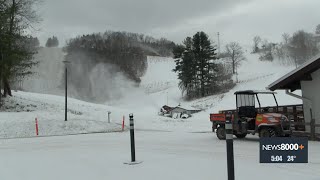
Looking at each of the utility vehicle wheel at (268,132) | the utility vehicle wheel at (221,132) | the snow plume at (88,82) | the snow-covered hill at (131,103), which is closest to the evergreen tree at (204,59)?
the snow-covered hill at (131,103)

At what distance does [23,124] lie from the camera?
31.6 m

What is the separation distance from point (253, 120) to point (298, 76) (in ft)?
9.66

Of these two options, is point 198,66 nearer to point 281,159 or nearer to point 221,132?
point 221,132

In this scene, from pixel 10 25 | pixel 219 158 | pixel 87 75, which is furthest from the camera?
pixel 87 75

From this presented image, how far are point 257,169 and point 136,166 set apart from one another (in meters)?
3.32

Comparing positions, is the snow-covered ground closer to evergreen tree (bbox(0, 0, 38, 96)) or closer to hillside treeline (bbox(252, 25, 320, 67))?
evergreen tree (bbox(0, 0, 38, 96))

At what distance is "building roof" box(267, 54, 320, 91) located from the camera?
19.1m

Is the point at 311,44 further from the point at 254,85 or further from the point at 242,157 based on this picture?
the point at 242,157

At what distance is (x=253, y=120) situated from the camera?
64.3 feet

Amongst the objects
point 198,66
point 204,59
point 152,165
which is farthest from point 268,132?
point 198,66

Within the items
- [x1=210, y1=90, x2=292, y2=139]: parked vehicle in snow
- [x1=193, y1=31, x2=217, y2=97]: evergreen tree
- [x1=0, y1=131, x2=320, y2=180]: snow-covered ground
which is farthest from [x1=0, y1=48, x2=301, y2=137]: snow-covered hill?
[x1=0, y1=131, x2=320, y2=180]: snow-covered ground

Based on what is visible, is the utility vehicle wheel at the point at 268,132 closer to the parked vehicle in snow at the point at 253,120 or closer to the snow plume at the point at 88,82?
the parked vehicle in snow at the point at 253,120

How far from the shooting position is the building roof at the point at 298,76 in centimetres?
1914

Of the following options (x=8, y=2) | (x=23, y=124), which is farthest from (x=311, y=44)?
(x=23, y=124)
